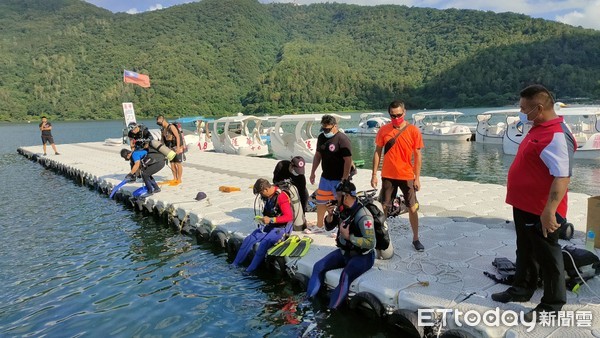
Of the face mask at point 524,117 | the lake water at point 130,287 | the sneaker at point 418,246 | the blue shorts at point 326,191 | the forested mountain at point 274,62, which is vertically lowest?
the lake water at point 130,287

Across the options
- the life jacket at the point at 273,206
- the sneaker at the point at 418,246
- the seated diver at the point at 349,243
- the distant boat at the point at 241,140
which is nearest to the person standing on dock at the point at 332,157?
the life jacket at the point at 273,206

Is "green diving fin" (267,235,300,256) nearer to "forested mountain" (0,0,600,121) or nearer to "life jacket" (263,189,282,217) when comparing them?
"life jacket" (263,189,282,217)

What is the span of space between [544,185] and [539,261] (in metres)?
0.76

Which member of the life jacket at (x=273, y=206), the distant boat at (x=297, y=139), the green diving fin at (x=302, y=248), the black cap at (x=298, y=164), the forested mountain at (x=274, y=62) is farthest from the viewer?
the forested mountain at (x=274, y=62)

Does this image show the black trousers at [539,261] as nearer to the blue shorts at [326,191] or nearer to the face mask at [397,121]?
the face mask at [397,121]

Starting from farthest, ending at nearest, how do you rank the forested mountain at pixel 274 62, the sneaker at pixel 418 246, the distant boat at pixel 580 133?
1. the forested mountain at pixel 274 62
2. the distant boat at pixel 580 133
3. the sneaker at pixel 418 246

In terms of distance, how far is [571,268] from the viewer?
4637mm

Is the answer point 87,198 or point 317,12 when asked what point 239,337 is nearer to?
point 87,198

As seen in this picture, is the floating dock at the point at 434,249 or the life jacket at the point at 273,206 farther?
the life jacket at the point at 273,206

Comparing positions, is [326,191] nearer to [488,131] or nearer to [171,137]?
[171,137]

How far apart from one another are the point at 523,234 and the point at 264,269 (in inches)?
174

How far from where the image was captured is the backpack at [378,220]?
214 inches

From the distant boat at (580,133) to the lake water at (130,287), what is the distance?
18.6 meters

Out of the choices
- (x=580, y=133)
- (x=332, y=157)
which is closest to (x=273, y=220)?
(x=332, y=157)
